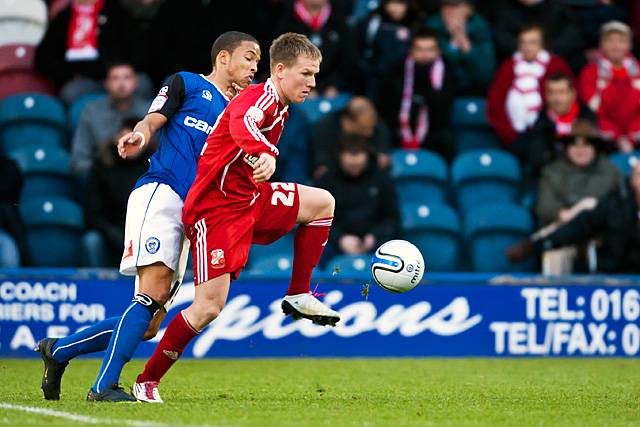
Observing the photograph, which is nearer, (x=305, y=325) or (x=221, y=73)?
(x=221, y=73)

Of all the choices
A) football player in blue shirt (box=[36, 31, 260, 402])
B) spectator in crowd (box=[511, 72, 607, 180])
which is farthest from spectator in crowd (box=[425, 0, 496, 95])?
football player in blue shirt (box=[36, 31, 260, 402])

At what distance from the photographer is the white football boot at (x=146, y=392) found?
23.6 ft

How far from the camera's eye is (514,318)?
1181cm

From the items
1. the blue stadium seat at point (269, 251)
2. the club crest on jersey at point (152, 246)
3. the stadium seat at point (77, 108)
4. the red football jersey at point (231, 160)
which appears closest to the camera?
the red football jersey at point (231, 160)

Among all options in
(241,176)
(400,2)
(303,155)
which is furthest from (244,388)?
(400,2)

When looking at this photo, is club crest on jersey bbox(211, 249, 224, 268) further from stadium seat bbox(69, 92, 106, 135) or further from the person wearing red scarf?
the person wearing red scarf

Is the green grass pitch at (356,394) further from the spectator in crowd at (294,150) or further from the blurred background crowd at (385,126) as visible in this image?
the spectator in crowd at (294,150)

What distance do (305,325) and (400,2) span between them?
468 centimetres

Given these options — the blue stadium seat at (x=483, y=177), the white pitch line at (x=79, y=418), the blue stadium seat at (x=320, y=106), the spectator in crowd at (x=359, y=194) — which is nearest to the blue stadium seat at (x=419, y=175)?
the blue stadium seat at (x=483, y=177)

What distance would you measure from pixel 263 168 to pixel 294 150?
21.9 feet

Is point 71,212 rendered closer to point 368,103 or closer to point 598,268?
point 368,103

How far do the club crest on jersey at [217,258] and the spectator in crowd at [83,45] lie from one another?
7.05 metres

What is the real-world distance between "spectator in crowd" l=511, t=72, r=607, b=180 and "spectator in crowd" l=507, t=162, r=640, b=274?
3.84 feet

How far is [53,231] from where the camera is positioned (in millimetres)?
12547
